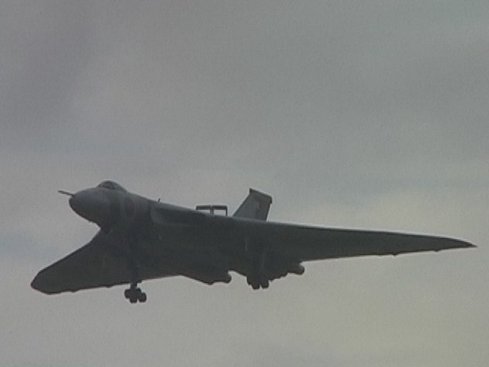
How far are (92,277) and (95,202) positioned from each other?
11.8 m

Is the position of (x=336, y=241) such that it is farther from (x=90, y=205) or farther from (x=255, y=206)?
(x=90, y=205)

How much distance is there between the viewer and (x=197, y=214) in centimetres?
6425

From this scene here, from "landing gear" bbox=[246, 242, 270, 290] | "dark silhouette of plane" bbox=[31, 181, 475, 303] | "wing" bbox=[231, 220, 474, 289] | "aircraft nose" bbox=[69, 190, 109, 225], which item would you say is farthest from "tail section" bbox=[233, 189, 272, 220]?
"aircraft nose" bbox=[69, 190, 109, 225]

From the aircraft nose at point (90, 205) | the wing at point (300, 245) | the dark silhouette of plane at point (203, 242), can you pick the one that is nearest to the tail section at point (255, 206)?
the dark silhouette of plane at point (203, 242)

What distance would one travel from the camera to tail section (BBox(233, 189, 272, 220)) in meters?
71.5

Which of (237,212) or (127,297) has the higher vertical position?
(237,212)

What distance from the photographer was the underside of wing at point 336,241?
65.8 meters

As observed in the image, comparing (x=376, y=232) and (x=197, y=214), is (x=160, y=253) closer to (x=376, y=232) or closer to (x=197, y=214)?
(x=197, y=214)

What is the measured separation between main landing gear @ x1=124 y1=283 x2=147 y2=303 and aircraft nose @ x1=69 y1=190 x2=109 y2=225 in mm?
4609

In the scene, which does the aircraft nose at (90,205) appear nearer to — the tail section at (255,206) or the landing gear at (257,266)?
the landing gear at (257,266)

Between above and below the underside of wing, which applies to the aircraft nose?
below

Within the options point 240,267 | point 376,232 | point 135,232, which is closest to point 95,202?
point 135,232

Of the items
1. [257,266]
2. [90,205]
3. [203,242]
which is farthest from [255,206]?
[90,205]

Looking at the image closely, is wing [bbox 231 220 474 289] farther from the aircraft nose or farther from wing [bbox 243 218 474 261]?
the aircraft nose
